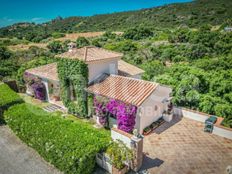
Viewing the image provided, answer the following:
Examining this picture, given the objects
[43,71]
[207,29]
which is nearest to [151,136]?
[43,71]

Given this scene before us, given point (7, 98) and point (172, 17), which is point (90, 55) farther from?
point (172, 17)

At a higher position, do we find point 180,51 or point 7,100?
point 180,51

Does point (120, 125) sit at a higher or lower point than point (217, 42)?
lower

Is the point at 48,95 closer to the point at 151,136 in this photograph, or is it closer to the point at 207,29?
the point at 151,136

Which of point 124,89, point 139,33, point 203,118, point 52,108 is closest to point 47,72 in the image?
point 52,108

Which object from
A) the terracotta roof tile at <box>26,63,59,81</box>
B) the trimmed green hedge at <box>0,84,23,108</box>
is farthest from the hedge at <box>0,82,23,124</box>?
the terracotta roof tile at <box>26,63,59,81</box>

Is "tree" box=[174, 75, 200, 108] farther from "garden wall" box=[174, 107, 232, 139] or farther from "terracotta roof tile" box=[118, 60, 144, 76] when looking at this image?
"terracotta roof tile" box=[118, 60, 144, 76]
